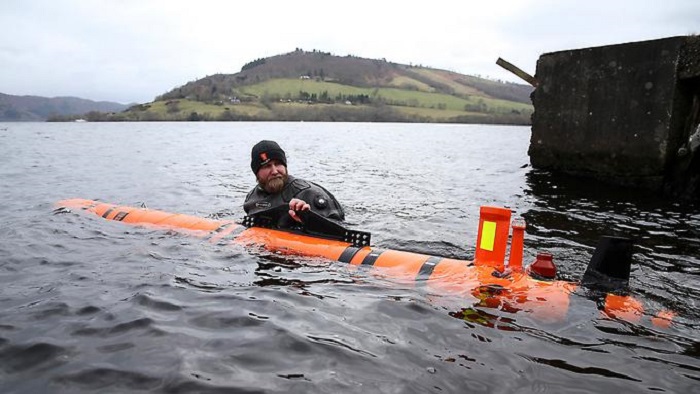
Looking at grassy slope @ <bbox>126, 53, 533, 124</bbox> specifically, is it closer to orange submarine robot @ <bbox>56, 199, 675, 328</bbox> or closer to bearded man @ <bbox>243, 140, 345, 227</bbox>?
bearded man @ <bbox>243, 140, 345, 227</bbox>

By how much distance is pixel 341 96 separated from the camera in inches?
4505

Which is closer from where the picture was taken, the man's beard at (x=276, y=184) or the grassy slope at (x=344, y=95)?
the man's beard at (x=276, y=184)

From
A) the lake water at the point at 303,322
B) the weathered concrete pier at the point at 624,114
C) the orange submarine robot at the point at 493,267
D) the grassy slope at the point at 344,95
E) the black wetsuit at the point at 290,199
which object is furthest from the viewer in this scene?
the grassy slope at the point at 344,95

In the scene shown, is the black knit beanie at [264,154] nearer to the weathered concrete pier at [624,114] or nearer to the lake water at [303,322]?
the lake water at [303,322]

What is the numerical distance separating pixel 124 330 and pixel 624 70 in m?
11.7

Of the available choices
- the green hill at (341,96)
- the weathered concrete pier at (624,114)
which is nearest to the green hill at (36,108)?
the green hill at (341,96)

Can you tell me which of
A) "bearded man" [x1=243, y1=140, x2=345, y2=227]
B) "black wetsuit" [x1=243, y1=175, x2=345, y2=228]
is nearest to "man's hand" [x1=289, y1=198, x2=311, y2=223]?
"bearded man" [x1=243, y1=140, x2=345, y2=227]

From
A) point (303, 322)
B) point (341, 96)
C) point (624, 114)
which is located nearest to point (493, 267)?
point (303, 322)

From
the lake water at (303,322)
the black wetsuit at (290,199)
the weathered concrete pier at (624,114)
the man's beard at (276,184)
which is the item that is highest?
the weathered concrete pier at (624,114)

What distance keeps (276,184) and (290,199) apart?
29cm

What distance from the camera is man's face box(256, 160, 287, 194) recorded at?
7246 mm

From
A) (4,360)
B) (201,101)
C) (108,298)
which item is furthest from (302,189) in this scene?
(201,101)

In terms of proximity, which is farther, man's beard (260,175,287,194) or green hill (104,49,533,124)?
green hill (104,49,533,124)

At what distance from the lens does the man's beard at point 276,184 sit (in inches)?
285
